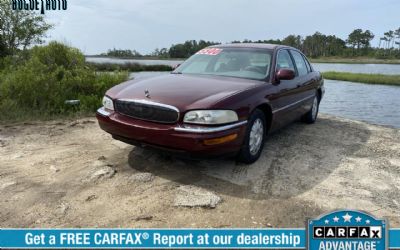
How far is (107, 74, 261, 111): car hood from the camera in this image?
3.69 m

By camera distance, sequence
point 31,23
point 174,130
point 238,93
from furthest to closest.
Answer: point 31,23
point 238,93
point 174,130

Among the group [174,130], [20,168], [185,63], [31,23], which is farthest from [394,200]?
[31,23]

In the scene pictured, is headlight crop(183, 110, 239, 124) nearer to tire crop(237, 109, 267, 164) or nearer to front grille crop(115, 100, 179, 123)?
front grille crop(115, 100, 179, 123)

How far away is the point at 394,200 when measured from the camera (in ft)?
11.9

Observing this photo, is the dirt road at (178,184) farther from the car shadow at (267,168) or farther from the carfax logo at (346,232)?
the carfax logo at (346,232)

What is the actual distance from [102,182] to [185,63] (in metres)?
2.59

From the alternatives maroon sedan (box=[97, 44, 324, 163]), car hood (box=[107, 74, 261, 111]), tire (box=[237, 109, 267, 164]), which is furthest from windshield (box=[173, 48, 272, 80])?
tire (box=[237, 109, 267, 164])

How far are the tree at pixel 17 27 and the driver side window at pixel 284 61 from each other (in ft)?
47.0

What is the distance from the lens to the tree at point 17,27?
54.4 feet

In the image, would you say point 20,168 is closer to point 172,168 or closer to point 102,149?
point 102,149

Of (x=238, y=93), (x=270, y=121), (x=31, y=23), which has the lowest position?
(x=270, y=121)

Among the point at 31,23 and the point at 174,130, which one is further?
the point at 31,23

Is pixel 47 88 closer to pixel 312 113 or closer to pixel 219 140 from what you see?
pixel 219 140

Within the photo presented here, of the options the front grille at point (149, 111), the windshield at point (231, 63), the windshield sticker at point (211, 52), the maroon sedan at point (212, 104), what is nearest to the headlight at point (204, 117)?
the maroon sedan at point (212, 104)
